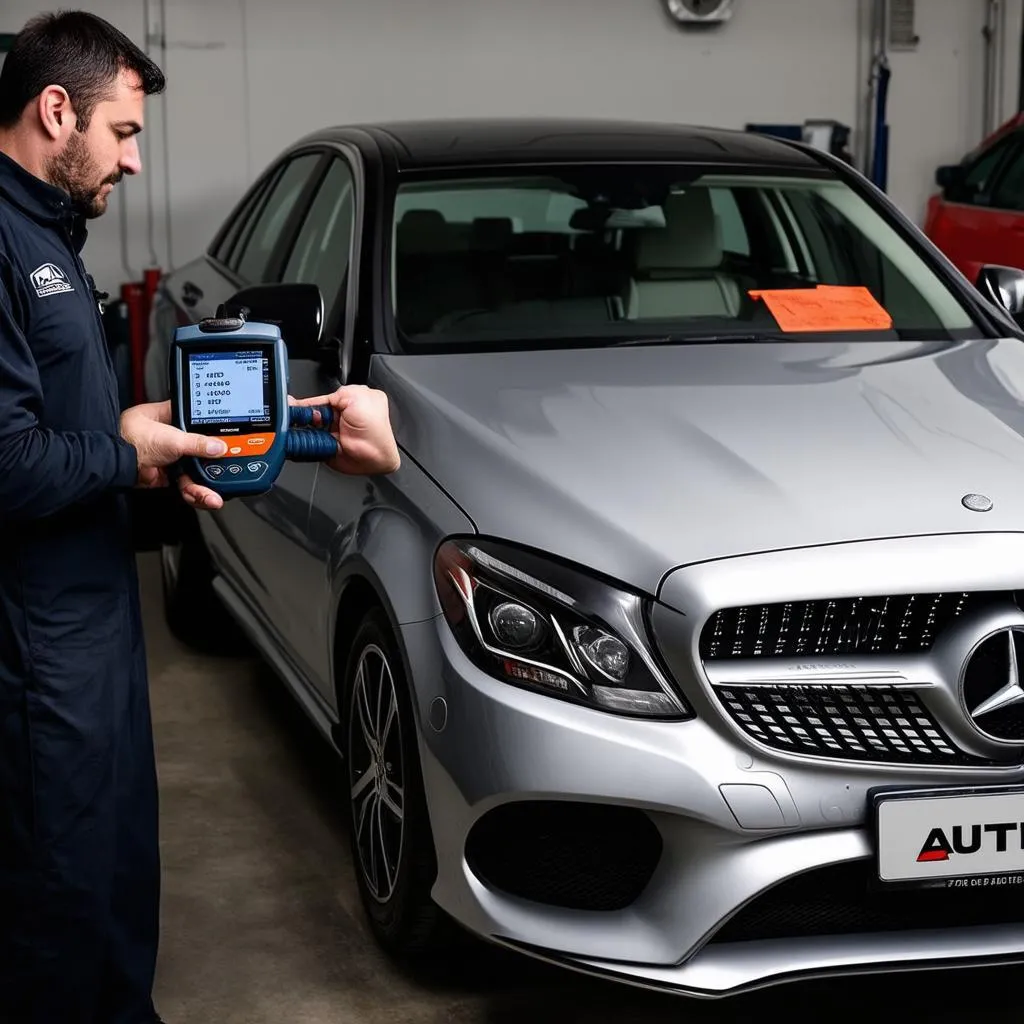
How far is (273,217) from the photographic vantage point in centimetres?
405

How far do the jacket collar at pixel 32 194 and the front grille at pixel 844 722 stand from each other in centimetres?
98

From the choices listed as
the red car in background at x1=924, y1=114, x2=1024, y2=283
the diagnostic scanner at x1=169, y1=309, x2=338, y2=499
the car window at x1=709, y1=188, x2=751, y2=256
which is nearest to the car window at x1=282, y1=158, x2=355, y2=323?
the car window at x1=709, y1=188, x2=751, y2=256

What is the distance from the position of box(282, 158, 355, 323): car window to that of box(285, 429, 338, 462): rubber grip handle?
1.18 metres

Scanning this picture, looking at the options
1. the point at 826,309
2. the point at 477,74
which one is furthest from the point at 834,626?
the point at 477,74

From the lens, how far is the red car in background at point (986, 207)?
21.6 feet

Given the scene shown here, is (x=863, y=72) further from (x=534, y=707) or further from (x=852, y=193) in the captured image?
(x=534, y=707)

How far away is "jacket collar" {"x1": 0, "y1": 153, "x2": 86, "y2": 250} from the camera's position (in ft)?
6.35

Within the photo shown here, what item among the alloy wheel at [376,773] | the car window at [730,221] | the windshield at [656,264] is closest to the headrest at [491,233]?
the windshield at [656,264]

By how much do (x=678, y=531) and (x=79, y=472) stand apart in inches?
30.7

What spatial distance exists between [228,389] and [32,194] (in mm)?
312

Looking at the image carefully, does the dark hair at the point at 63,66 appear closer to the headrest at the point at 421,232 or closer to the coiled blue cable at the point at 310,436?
the coiled blue cable at the point at 310,436

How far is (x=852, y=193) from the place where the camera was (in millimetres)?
3586

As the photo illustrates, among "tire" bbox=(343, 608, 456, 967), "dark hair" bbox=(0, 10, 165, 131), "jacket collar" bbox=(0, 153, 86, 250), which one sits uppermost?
"dark hair" bbox=(0, 10, 165, 131)

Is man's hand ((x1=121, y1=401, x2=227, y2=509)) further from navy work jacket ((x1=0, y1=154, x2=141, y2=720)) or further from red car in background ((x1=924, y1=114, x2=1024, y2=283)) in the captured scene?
red car in background ((x1=924, y1=114, x2=1024, y2=283))
